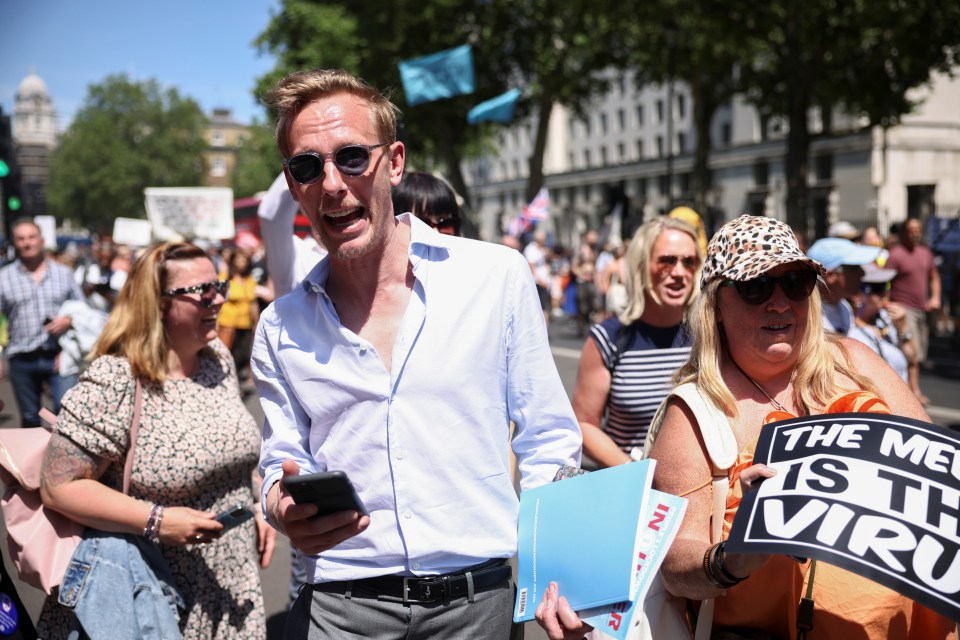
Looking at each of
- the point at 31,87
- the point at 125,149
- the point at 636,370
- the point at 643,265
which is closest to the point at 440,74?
the point at 643,265

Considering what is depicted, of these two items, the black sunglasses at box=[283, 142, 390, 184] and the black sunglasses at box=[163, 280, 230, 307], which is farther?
the black sunglasses at box=[163, 280, 230, 307]

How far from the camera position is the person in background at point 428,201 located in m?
3.61

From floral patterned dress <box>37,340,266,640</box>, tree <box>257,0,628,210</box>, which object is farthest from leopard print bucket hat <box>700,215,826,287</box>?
tree <box>257,0,628,210</box>

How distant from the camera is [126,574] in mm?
2852

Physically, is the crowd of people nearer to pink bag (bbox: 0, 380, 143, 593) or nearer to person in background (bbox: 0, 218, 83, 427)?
pink bag (bbox: 0, 380, 143, 593)

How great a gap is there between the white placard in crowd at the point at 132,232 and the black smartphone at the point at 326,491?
87.3 feet

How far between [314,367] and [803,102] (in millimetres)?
22889

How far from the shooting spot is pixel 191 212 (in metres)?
23.5

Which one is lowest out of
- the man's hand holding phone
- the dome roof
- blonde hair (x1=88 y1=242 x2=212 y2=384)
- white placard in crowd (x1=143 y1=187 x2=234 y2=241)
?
the man's hand holding phone

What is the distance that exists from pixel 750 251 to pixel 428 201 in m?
1.56

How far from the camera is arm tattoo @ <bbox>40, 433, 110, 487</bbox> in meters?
2.84

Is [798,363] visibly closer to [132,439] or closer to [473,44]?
[132,439]

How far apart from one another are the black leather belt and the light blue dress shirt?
0.03 metres

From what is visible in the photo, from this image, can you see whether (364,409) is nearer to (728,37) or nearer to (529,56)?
(728,37)
